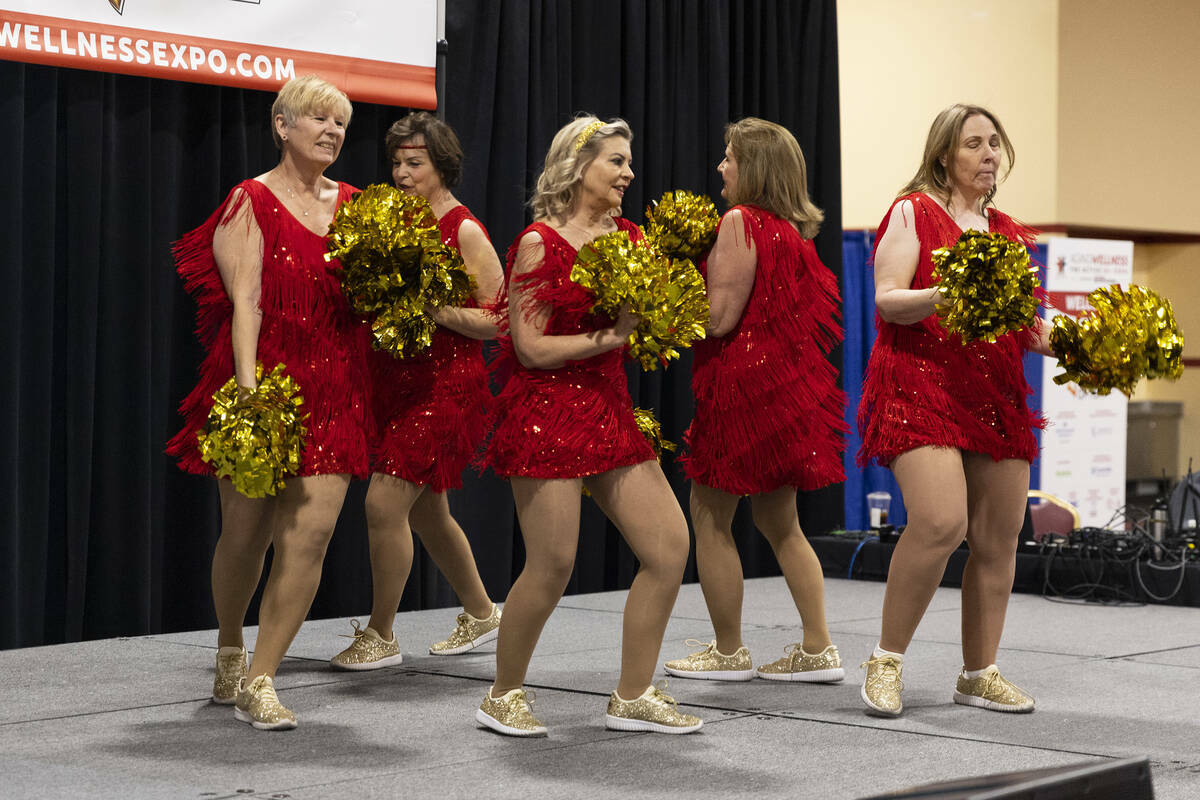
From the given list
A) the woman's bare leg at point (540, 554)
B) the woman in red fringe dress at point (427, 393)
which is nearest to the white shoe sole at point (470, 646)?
the woman in red fringe dress at point (427, 393)

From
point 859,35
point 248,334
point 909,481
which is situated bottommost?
point 909,481

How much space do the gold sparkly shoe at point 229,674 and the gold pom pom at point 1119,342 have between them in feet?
7.23

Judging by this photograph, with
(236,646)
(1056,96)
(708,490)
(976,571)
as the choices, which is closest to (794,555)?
(708,490)

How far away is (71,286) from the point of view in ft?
16.6

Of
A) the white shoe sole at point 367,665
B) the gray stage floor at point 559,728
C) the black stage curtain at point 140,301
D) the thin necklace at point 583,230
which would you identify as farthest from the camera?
the black stage curtain at point 140,301

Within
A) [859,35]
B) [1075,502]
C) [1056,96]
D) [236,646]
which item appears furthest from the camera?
[859,35]

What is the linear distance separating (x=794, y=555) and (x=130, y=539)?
2.33 meters

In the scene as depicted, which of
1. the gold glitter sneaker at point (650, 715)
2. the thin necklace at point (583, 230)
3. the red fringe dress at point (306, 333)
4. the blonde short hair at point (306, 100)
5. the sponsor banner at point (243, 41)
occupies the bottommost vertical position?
the gold glitter sneaker at point (650, 715)

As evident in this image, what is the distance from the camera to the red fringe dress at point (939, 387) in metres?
3.75

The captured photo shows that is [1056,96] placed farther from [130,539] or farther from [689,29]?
[130,539]

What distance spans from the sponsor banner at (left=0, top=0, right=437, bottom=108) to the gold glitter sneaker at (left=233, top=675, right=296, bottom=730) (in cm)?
233

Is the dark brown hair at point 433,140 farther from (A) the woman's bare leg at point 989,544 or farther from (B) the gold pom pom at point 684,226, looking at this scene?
(A) the woman's bare leg at point 989,544

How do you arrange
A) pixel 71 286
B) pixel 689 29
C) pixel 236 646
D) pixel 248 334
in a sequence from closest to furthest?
1. pixel 248 334
2. pixel 236 646
3. pixel 71 286
4. pixel 689 29

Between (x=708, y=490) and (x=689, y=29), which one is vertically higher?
(x=689, y=29)
